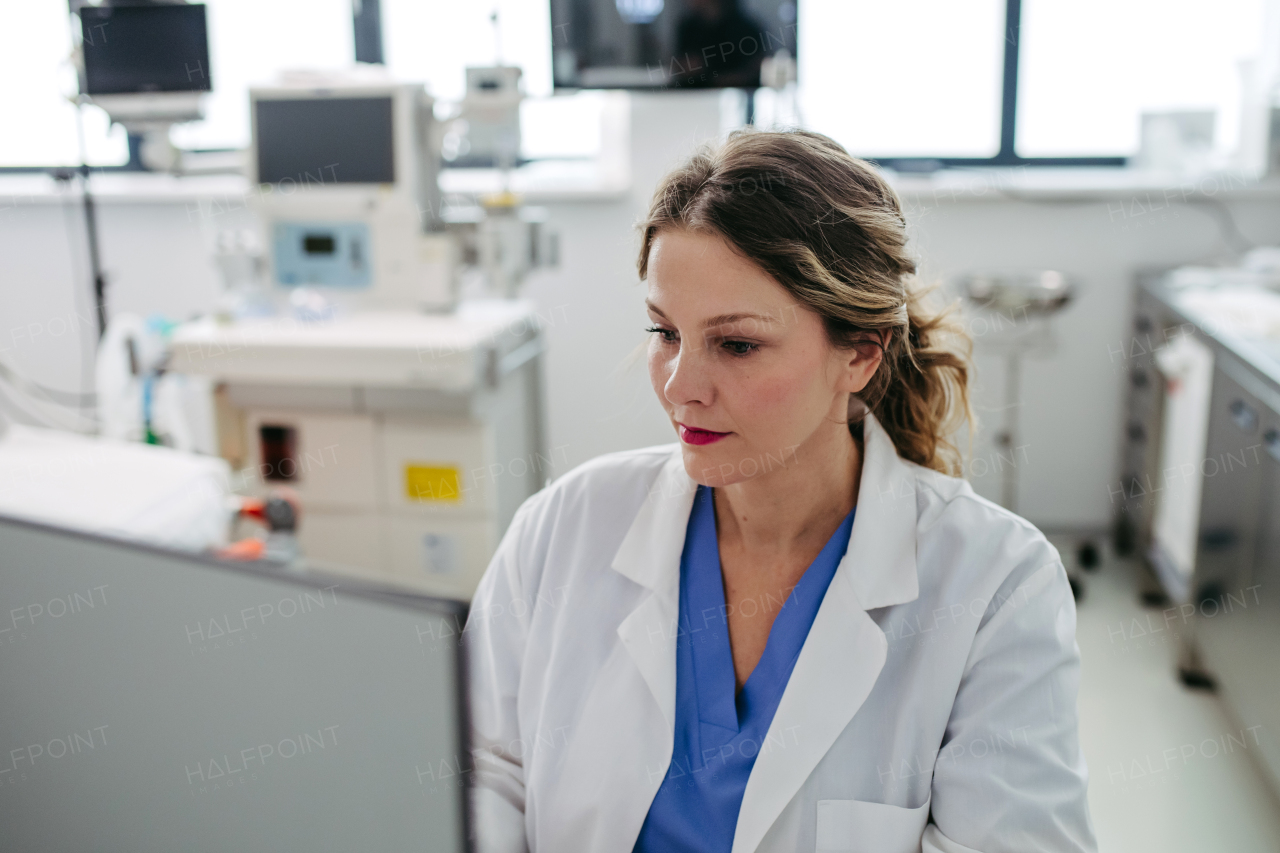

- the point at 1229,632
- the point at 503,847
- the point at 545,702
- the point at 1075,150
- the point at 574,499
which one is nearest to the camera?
the point at 503,847

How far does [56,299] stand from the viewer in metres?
3.76

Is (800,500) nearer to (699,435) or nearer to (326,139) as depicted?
(699,435)

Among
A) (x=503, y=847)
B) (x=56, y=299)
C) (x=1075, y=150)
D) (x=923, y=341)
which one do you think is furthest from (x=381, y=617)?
(x=56, y=299)

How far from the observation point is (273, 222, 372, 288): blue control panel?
2641mm

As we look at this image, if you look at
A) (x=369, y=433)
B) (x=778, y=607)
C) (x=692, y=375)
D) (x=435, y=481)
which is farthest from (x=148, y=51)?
(x=778, y=607)

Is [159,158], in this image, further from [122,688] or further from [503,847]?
[122,688]

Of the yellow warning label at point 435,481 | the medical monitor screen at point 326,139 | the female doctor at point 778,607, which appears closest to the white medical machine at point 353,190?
the medical monitor screen at point 326,139

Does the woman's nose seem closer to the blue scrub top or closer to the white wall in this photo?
the blue scrub top

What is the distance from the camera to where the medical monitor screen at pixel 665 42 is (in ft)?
9.77

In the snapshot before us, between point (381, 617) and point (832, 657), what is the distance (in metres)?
0.65

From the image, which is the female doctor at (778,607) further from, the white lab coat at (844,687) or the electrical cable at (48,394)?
the electrical cable at (48,394)

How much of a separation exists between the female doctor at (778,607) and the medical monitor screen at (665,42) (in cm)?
207

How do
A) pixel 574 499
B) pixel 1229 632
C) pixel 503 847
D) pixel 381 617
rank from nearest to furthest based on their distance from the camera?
pixel 381 617 < pixel 503 847 < pixel 574 499 < pixel 1229 632

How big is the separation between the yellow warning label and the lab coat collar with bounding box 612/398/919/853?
141 centimetres
